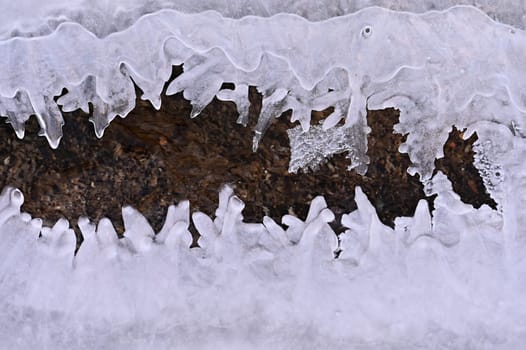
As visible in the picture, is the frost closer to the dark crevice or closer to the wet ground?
the wet ground

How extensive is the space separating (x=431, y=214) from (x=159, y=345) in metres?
0.50

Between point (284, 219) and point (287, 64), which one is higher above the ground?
point (287, 64)

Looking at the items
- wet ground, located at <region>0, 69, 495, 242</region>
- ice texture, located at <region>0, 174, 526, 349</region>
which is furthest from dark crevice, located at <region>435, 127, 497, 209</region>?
ice texture, located at <region>0, 174, 526, 349</region>

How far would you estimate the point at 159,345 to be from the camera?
3.55 feet

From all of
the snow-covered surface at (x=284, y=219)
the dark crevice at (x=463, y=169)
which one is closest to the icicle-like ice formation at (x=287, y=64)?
the snow-covered surface at (x=284, y=219)

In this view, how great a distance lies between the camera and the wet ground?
124 cm

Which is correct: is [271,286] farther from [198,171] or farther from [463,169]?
[463,169]

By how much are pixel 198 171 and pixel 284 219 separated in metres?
0.21

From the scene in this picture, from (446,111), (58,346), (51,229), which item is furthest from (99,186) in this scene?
(446,111)

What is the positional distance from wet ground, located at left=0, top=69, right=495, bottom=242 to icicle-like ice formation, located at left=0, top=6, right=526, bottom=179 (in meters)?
0.17

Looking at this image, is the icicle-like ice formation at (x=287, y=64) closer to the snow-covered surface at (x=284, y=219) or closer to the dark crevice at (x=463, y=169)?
the snow-covered surface at (x=284, y=219)

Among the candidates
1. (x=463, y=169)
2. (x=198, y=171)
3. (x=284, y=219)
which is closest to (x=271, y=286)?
(x=284, y=219)

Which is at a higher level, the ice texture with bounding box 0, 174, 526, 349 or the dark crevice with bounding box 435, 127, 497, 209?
the dark crevice with bounding box 435, 127, 497, 209

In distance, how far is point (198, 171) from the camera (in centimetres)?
127
